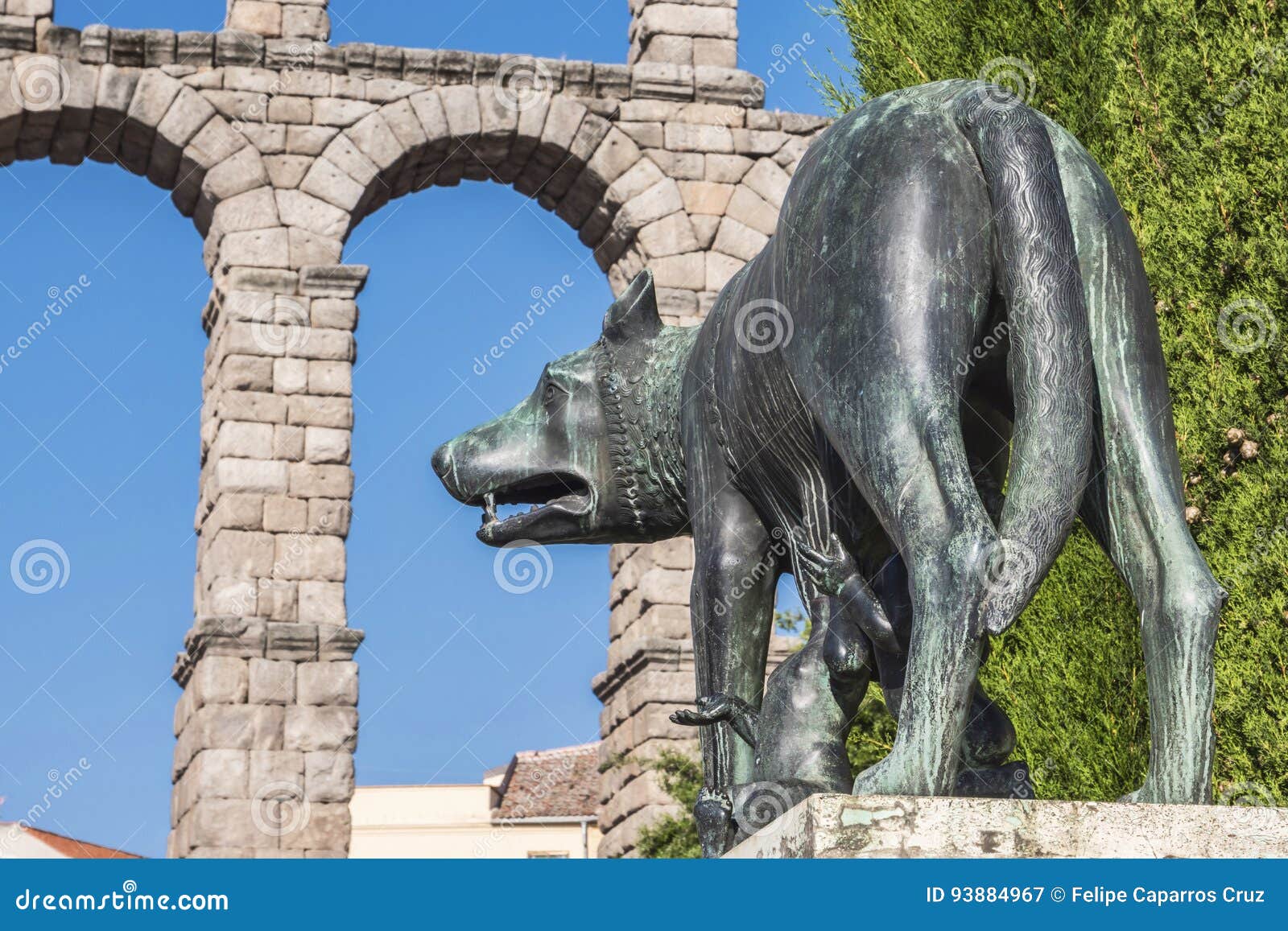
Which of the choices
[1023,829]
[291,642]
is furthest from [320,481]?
[1023,829]

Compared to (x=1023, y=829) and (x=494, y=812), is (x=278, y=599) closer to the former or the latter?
(x=1023, y=829)

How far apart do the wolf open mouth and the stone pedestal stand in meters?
1.43

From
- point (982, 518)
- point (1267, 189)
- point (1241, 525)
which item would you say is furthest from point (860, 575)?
point (1267, 189)

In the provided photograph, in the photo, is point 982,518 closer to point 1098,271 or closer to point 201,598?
point 1098,271

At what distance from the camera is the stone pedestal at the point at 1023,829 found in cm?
277

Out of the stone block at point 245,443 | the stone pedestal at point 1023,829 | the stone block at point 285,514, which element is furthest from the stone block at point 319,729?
the stone pedestal at point 1023,829

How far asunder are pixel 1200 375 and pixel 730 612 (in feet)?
9.44

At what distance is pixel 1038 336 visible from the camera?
10.4 feet

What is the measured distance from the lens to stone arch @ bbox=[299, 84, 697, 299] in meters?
13.9

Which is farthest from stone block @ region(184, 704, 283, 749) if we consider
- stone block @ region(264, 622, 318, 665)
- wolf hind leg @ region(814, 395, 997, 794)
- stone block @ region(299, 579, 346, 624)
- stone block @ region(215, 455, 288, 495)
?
wolf hind leg @ region(814, 395, 997, 794)

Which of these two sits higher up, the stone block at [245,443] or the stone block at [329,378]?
the stone block at [329,378]

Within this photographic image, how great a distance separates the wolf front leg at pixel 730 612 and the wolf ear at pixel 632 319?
51 cm

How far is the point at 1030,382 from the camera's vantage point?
10.4 ft

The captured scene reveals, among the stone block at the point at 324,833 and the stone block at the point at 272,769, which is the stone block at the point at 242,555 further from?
the stone block at the point at 324,833
